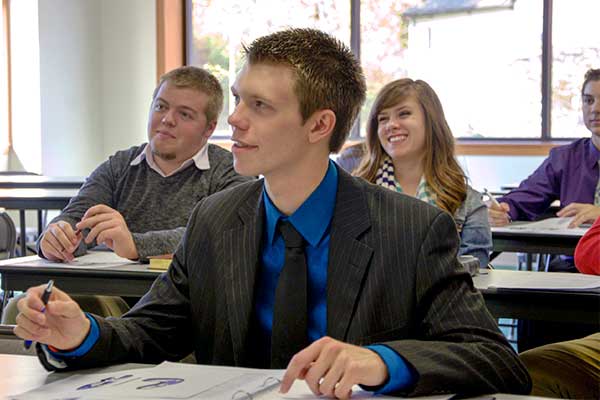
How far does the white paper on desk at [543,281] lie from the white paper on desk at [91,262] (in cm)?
105

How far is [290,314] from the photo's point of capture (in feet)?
5.01

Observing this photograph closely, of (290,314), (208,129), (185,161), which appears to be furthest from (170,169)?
(290,314)

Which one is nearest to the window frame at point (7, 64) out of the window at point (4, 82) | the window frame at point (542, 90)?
the window at point (4, 82)

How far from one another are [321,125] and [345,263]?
0.85 ft

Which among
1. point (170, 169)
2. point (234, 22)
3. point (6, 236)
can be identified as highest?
point (234, 22)

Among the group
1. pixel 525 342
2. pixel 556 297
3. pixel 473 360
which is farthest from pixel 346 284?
pixel 525 342

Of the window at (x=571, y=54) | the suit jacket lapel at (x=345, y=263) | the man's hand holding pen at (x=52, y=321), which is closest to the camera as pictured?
the man's hand holding pen at (x=52, y=321)

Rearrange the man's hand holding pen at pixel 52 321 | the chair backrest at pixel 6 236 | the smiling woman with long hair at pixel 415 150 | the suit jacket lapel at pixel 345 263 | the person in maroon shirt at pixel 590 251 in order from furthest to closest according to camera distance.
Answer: the chair backrest at pixel 6 236 → the smiling woman with long hair at pixel 415 150 → the person in maroon shirt at pixel 590 251 → the suit jacket lapel at pixel 345 263 → the man's hand holding pen at pixel 52 321

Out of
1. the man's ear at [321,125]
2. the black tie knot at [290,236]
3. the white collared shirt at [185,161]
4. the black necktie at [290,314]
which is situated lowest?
the black necktie at [290,314]

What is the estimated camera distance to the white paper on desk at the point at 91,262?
2.67 metres

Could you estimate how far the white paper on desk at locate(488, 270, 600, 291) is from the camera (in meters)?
2.26

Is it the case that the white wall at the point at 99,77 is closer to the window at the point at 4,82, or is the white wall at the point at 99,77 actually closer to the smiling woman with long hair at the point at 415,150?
the window at the point at 4,82

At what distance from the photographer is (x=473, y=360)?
1332 millimetres

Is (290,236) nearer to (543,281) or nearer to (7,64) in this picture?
(543,281)
